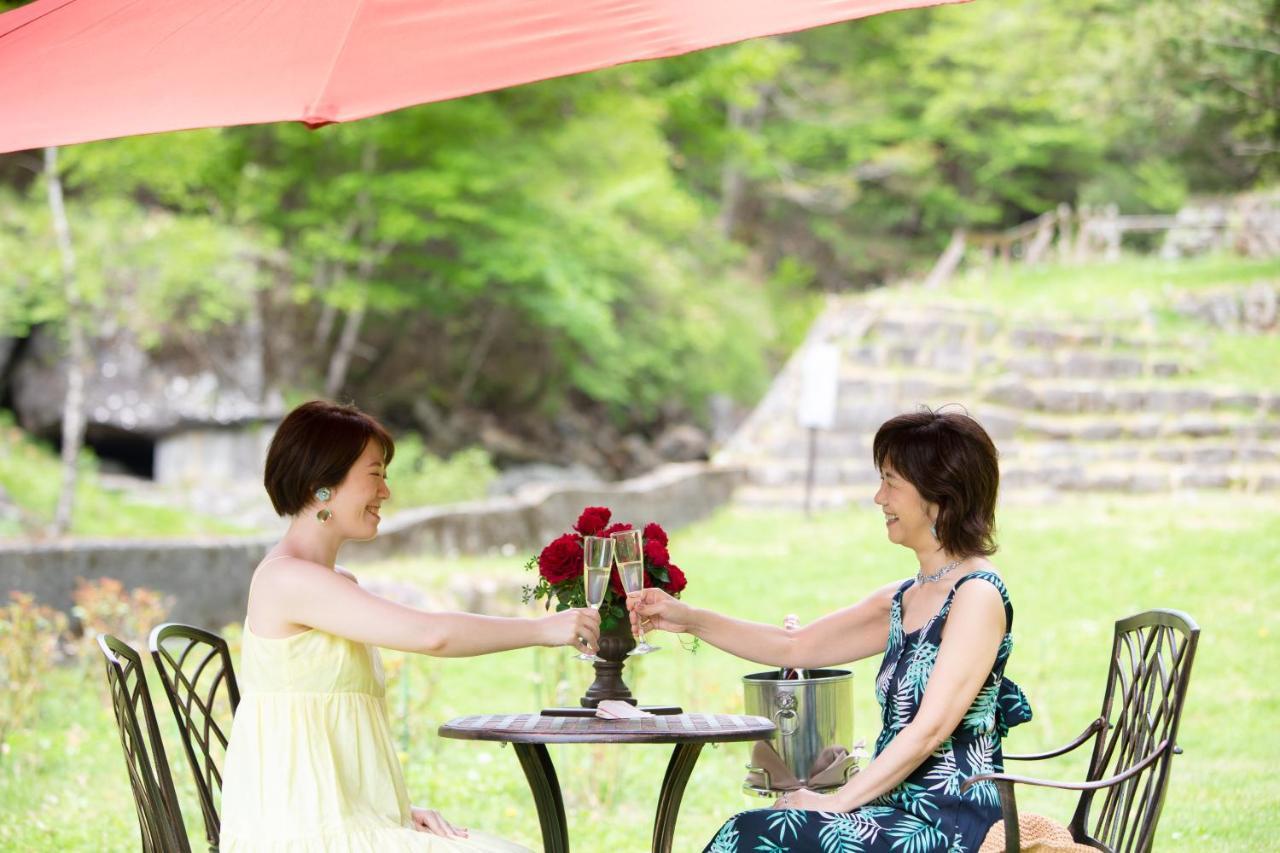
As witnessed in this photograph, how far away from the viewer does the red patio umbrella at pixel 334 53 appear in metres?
2.98

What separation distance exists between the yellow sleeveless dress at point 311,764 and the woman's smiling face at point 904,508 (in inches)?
40.0

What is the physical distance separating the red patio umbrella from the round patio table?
1.26 metres

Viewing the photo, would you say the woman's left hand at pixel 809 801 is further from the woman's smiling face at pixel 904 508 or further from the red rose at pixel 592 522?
the red rose at pixel 592 522

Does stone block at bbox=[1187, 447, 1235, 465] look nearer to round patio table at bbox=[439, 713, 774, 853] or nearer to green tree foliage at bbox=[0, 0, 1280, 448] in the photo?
green tree foliage at bbox=[0, 0, 1280, 448]

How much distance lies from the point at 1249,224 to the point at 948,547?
21973mm

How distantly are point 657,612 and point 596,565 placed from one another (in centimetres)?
31

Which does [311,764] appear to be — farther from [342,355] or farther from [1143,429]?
[342,355]

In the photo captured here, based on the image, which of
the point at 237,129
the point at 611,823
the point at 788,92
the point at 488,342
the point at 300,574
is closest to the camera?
the point at 300,574

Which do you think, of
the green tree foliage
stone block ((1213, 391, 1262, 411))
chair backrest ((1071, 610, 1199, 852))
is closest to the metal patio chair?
chair backrest ((1071, 610, 1199, 852))

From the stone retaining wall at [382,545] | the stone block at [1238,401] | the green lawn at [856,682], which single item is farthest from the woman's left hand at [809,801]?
the stone block at [1238,401]

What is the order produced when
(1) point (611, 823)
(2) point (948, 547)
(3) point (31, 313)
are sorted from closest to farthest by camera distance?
(2) point (948, 547) < (1) point (611, 823) < (3) point (31, 313)

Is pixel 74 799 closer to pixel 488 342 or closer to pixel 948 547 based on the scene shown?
pixel 948 547

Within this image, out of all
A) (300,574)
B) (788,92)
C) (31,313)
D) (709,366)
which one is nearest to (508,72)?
(300,574)

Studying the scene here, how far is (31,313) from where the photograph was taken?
13.6m
